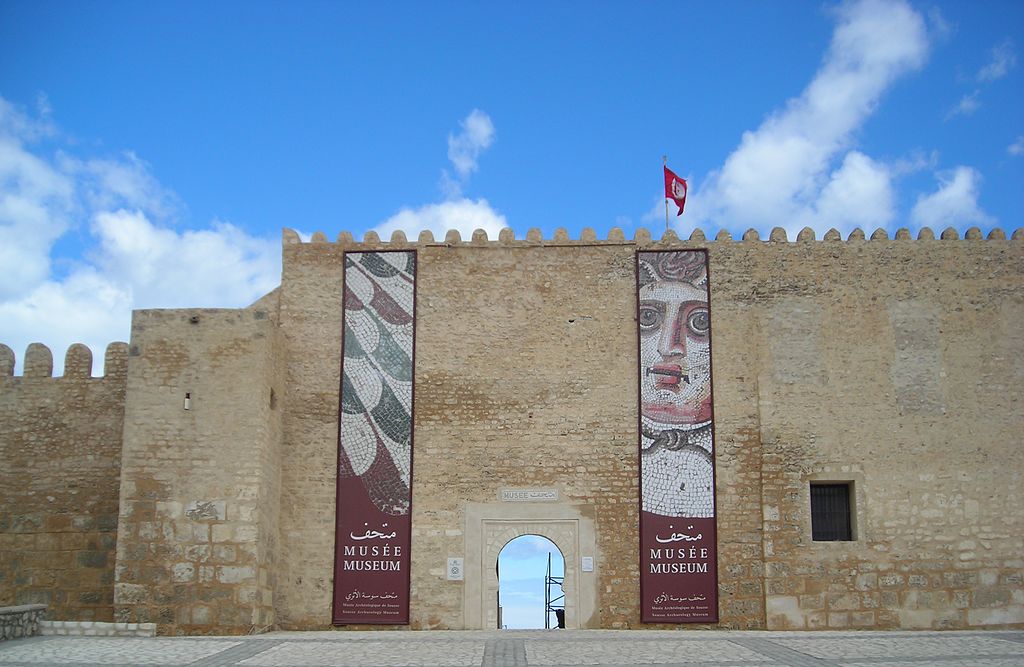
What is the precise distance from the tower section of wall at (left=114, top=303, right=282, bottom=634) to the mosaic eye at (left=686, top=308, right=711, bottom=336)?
577cm

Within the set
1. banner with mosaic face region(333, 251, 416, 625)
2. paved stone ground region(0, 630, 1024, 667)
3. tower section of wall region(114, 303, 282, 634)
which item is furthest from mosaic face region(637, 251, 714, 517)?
tower section of wall region(114, 303, 282, 634)

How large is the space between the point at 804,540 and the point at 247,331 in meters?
7.86

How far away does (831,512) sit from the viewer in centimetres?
1464

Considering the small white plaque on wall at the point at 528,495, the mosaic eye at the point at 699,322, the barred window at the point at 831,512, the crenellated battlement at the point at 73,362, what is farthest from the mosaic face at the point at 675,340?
the crenellated battlement at the point at 73,362

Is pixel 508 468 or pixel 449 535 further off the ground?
pixel 508 468

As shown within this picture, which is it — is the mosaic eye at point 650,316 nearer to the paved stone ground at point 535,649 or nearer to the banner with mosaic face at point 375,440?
the banner with mosaic face at point 375,440

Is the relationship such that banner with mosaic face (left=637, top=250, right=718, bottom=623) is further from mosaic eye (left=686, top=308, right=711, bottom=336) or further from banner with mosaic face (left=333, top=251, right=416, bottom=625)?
banner with mosaic face (left=333, top=251, right=416, bottom=625)

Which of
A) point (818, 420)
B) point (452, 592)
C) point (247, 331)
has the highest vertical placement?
point (247, 331)

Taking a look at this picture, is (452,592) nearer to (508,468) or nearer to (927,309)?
(508,468)

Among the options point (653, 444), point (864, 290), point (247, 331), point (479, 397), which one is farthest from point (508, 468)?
point (864, 290)

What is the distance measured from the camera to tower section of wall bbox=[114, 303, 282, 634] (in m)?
13.2

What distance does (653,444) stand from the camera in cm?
1467

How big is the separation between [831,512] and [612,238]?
4859 mm

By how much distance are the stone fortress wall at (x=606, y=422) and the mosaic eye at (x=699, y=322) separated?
0.14 m
